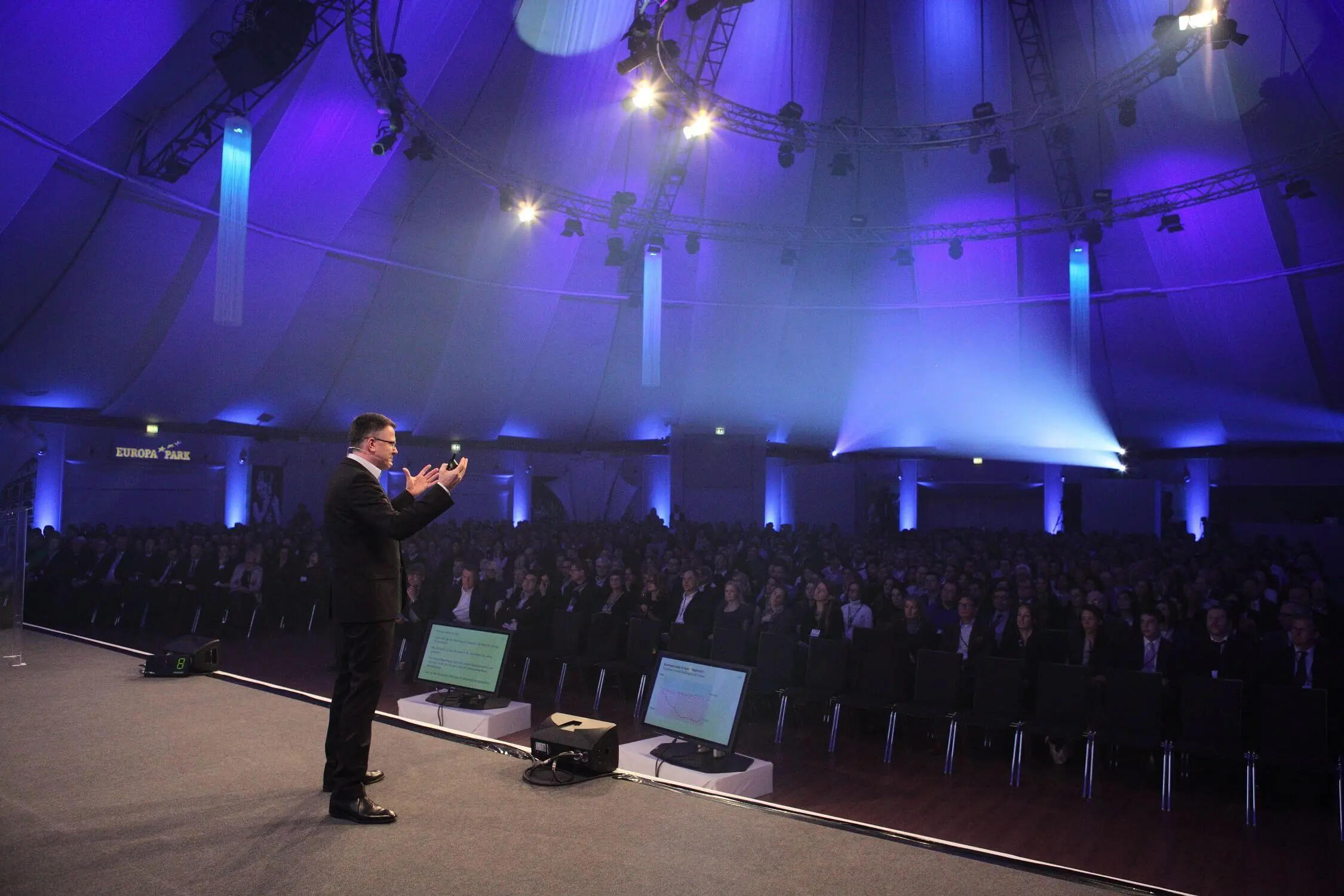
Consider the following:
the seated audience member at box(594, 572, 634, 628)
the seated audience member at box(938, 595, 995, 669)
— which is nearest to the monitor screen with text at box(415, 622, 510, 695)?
the seated audience member at box(594, 572, 634, 628)

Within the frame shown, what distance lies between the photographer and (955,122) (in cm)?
1218

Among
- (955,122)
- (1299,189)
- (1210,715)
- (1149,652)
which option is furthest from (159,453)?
(1299,189)

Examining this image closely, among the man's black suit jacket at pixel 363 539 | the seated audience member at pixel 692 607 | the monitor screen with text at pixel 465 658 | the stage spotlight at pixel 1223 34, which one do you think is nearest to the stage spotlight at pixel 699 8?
the stage spotlight at pixel 1223 34

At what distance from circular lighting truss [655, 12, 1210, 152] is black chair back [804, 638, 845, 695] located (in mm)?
6591

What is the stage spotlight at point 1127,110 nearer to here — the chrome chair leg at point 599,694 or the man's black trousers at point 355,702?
the chrome chair leg at point 599,694

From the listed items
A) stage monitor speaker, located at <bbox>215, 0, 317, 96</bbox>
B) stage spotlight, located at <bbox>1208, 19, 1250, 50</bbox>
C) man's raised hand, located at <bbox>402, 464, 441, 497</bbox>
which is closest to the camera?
man's raised hand, located at <bbox>402, 464, 441, 497</bbox>

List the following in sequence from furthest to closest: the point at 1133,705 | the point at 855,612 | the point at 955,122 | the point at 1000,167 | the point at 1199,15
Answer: the point at 1000,167
the point at 955,122
the point at 1199,15
the point at 855,612
the point at 1133,705

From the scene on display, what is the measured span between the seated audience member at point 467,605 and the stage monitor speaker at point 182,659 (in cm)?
332

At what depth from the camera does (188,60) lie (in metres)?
10.0

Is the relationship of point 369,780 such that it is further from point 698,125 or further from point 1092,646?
point 698,125

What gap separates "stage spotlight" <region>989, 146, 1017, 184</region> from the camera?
39.8ft

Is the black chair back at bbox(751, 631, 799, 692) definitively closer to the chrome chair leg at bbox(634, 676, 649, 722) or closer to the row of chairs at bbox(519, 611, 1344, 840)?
the row of chairs at bbox(519, 611, 1344, 840)

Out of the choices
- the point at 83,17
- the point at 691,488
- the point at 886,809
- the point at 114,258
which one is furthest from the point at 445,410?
the point at 886,809

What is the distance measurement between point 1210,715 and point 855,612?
9.05ft
